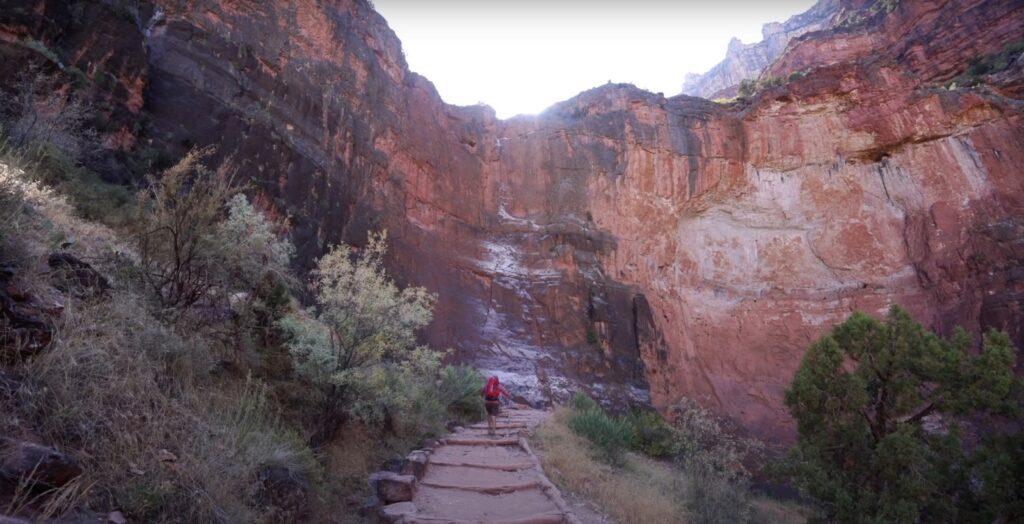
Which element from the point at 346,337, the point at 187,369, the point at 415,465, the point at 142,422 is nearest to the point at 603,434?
the point at 415,465

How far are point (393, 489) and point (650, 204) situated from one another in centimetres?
2400

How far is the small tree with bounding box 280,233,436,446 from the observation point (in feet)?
19.3

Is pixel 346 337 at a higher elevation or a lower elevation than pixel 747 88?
lower

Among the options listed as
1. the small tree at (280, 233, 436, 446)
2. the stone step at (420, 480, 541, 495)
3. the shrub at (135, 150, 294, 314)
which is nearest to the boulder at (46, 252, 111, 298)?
the shrub at (135, 150, 294, 314)

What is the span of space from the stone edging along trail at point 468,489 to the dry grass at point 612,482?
19.0 inches

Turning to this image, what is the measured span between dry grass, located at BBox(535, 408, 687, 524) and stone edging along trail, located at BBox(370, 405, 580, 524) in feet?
1.59

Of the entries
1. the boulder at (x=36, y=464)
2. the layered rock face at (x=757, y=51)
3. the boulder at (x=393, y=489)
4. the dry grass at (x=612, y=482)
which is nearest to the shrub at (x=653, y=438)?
the dry grass at (x=612, y=482)

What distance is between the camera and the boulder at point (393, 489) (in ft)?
17.5

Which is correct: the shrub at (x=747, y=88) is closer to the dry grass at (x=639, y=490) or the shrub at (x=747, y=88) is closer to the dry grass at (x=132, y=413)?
the dry grass at (x=639, y=490)

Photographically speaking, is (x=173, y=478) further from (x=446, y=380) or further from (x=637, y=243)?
(x=637, y=243)

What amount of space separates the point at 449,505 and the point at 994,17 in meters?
43.3

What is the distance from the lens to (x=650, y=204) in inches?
1064

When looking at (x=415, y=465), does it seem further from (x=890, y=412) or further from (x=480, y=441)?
(x=890, y=412)

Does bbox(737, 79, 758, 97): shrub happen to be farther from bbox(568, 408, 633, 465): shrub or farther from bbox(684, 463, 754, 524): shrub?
bbox(684, 463, 754, 524): shrub
